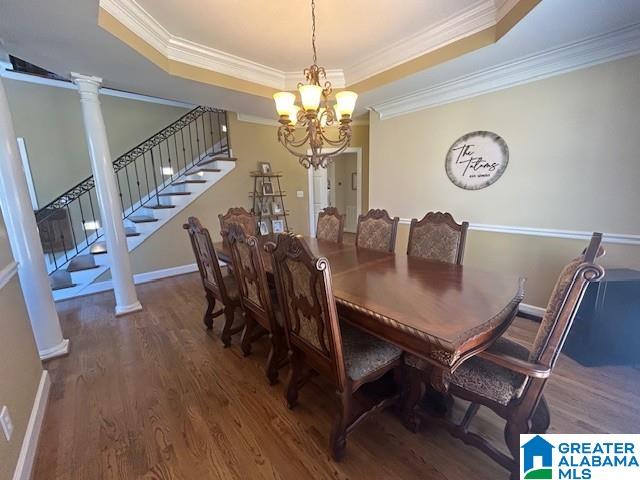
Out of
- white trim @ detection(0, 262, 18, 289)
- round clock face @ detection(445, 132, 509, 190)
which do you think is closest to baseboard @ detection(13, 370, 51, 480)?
white trim @ detection(0, 262, 18, 289)

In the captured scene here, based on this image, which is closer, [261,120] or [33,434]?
[33,434]

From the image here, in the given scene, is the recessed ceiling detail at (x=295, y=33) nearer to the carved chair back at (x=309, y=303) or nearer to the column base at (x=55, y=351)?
the carved chair back at (x=309, y=303)

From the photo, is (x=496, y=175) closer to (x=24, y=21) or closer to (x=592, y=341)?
(x=592, y=341)

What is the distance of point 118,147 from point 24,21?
3331 millimetres

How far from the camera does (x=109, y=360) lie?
2.23m

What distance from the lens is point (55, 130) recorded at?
13.6ft

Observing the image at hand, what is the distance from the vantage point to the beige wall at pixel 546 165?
221cm

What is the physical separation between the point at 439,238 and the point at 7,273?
9.37 ft

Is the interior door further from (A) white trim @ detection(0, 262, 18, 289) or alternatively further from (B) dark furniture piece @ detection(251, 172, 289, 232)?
(A) white trim @ detection(0, 262, 18, 289)

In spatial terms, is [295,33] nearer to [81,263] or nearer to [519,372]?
[519,372]

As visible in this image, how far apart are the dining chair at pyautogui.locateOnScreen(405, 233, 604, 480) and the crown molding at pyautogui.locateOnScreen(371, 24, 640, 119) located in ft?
6.77

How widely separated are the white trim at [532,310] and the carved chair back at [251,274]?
2608mm

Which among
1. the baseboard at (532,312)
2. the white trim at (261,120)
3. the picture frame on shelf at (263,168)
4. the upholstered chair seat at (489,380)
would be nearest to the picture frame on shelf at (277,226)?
the picture frame on shelf at (263,168)

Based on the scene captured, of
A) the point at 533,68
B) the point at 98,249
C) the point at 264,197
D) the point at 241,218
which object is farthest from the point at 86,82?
the point at 533,68
